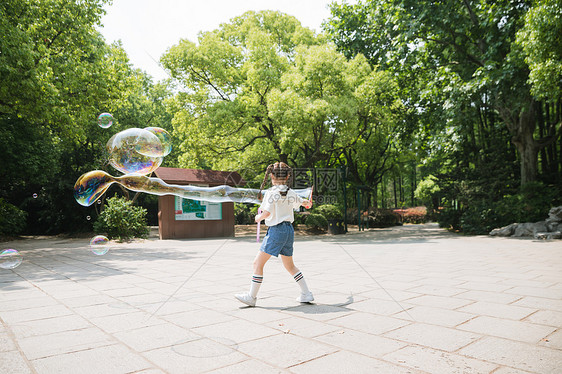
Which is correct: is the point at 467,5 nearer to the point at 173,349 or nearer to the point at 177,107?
the point at 177,107

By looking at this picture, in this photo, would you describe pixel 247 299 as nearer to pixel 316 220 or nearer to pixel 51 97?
pixel 51 97

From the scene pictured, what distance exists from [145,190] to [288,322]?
4.92 m

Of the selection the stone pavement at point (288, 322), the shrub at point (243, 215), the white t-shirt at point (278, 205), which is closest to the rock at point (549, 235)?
the stone pavement at point (288, 322)

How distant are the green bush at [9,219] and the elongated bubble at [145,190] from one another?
1496cm

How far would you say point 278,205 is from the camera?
4949mm

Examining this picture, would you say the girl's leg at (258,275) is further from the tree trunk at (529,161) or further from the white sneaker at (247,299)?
the tree trunk at (529,161)

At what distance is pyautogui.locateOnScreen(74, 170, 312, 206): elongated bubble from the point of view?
746cm

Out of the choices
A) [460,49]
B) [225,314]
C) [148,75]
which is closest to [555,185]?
[460,49]

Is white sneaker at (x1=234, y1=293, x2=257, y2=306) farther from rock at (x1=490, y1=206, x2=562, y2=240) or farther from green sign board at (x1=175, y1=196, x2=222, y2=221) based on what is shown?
green sign board at (x1=175, y1=196, x2=222, y2=221)

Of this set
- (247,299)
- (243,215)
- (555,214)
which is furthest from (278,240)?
(243,215)

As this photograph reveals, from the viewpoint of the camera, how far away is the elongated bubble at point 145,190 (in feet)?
24.5

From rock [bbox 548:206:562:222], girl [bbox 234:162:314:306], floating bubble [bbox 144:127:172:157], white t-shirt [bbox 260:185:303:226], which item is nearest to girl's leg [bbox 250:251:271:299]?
girl [bbox 234:162:314:306]

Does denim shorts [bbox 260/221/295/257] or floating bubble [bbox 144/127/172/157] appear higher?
floating bubble [bbox 144/127/172/157]

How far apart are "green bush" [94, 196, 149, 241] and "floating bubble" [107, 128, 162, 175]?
10709mm
